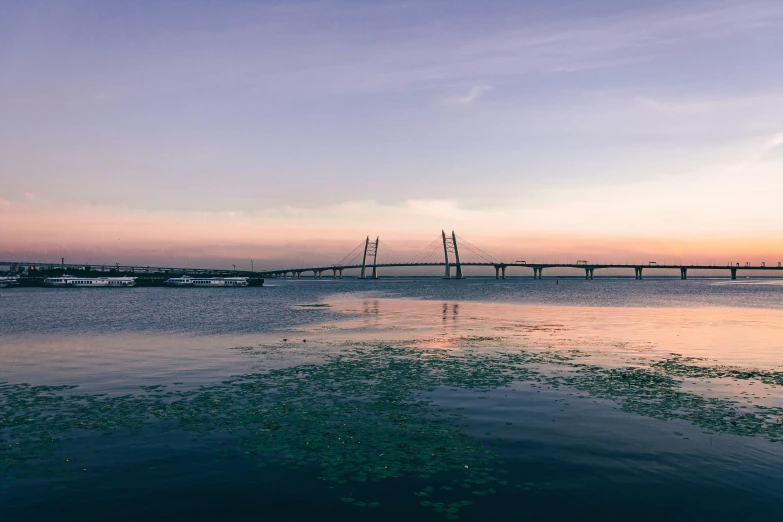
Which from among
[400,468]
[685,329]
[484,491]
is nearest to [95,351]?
[400,468]

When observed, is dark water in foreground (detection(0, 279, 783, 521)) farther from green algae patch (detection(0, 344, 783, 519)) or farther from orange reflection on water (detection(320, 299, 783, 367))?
orange reflection on water (detection(320, 299, 783, 367))

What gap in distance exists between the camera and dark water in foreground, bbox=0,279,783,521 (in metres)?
13.3

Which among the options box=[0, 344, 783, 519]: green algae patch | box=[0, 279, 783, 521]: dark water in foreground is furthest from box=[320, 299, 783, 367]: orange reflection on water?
box=[0, 344, 783, 519]: green algae patch

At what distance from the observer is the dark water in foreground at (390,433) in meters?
13.3

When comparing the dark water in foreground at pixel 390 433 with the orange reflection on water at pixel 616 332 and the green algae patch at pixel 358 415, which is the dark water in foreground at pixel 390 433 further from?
the orange reflection on water at pixel 616 332

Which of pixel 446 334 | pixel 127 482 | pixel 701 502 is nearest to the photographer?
pixel 701 502

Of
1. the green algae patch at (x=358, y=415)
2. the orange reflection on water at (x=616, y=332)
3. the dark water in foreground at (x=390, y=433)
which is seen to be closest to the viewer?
the dark water in foreground at (x=390, y=433)

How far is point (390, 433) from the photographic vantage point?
18484 mm

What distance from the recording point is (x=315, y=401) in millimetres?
23172

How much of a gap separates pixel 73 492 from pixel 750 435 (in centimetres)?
1917

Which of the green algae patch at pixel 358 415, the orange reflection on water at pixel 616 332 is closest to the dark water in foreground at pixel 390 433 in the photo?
the green algae patch at pixel 358 415

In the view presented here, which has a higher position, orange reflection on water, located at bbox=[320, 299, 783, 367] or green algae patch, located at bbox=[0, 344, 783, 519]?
green algae patch, located at bbox=[0, 344, 783, 519]

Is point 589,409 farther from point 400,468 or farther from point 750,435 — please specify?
point 400,468

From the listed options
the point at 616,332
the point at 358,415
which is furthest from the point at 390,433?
the point at 616,332
